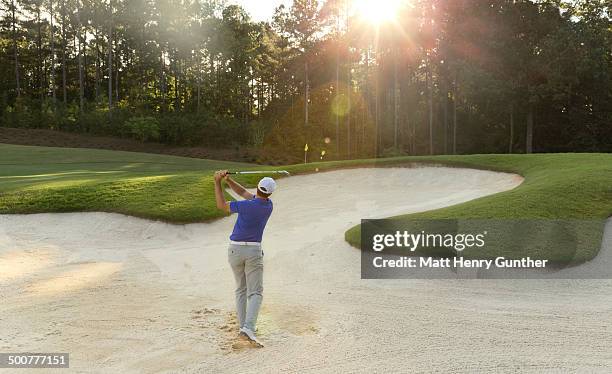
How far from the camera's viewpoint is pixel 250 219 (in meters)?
7.16

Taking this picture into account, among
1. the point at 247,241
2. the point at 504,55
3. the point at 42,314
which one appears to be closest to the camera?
the point at 247,241

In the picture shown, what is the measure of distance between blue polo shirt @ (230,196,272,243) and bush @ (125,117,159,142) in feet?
150

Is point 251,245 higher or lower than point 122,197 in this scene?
higher

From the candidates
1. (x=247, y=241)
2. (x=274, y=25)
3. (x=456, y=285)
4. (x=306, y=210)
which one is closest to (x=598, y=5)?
(x=274, y=25)

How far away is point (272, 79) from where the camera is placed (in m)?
67.3

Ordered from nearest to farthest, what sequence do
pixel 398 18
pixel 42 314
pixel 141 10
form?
pixel 42 314, pixel 398 18, pixel 141 10

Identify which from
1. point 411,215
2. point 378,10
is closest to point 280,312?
point 411,215

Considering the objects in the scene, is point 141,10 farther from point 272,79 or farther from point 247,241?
point 247,241

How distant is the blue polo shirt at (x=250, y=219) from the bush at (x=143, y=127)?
45705 mm

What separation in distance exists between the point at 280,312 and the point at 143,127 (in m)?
45.1

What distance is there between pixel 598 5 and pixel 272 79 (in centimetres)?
3873

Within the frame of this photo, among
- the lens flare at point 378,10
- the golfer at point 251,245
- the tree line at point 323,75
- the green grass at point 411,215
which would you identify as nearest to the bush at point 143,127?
the tree line at point 323,75

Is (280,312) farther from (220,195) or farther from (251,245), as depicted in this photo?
(220,195)

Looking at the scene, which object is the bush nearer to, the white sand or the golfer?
the white sand
